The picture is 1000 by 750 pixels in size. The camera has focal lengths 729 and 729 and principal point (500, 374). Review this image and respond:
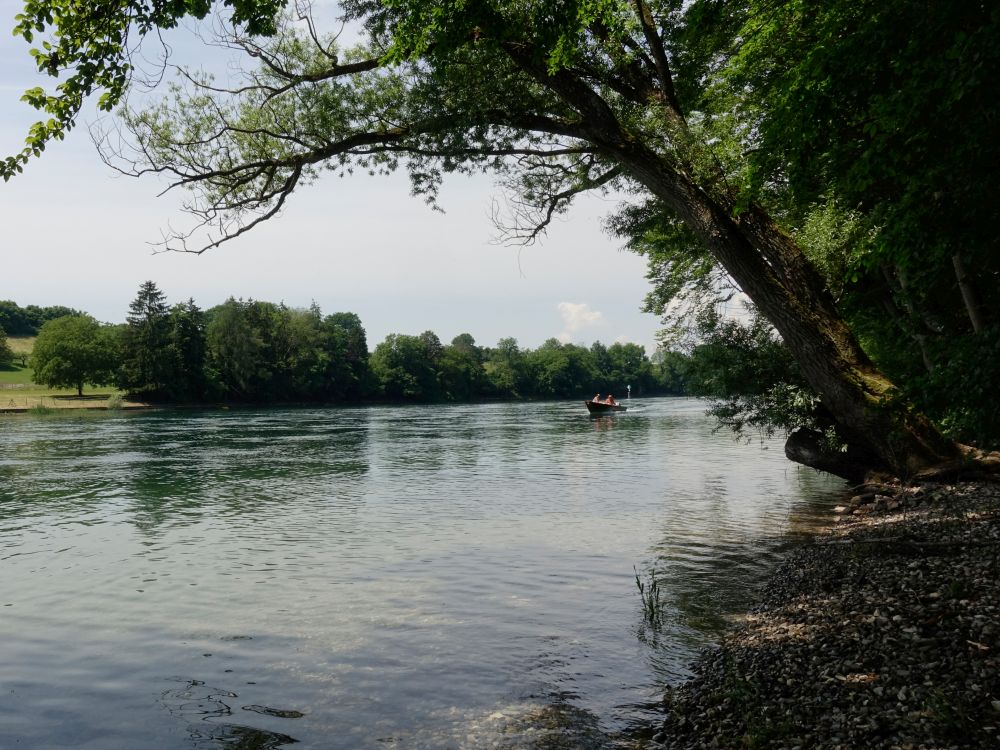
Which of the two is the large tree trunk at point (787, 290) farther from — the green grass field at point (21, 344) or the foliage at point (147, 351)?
the green grass field at point (21, 344)

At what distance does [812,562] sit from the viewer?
11.0 meters

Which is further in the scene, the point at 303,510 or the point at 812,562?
the point at 303,510

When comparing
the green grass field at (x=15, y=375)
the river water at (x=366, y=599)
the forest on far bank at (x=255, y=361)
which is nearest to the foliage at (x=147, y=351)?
the forest on far bank at (x=255, y=361)

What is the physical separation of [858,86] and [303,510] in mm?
15975

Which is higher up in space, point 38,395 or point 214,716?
point 38,395

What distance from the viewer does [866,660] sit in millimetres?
6203

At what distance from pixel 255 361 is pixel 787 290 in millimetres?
92883

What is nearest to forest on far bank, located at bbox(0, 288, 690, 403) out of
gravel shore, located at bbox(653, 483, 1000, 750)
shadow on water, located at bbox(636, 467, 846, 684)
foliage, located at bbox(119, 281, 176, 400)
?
foliage, located at bbox(119, 281, 176, 400)

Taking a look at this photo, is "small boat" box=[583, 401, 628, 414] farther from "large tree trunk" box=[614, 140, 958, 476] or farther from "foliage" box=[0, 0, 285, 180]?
"foliage" box=[0, 0, 285, 180]

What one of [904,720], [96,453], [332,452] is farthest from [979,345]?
[96,453]

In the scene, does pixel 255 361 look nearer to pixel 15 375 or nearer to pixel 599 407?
pixel 15 375

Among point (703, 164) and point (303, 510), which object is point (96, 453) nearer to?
point (303, 510)

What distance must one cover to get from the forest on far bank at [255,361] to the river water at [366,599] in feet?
165

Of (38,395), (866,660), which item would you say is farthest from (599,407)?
(38,395)
